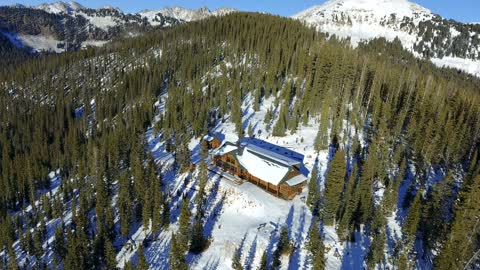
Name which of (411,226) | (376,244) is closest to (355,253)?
(376,244)

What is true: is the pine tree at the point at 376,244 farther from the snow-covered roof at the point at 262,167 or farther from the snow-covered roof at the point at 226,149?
the snow-covered roof at the point at 226,149

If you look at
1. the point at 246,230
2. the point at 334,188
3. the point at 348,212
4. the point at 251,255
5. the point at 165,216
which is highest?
the point at 334,188

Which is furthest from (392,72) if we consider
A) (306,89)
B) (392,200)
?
(392,200)

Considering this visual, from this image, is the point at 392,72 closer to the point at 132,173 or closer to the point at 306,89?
the point at 306,89

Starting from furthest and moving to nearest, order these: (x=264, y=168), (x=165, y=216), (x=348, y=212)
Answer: (x=264, y=168) < (x=165, y=216) < (x=348, y=212)

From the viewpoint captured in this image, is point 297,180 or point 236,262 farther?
point 297,180

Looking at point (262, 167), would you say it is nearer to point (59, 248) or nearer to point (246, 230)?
point (246, 230)

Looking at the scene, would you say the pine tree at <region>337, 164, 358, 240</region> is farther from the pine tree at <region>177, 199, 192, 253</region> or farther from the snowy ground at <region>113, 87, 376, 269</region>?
the pine tree at <region>177, 199, 192, 253</region>

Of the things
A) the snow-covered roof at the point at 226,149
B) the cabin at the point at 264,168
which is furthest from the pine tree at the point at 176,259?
the snow-covered roof at the point at 226,149
